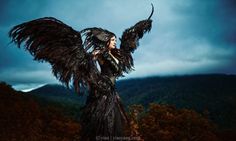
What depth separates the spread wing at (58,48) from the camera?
4.25m

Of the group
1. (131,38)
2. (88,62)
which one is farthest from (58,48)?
(131,38)

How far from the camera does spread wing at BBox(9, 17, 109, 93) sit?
425 cm

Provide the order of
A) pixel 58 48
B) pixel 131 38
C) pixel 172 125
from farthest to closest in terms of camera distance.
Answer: pixel 172 125
pixel 131 38
pixel 58 48

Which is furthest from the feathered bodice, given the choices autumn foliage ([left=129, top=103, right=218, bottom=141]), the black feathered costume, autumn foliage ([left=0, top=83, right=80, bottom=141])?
autumn foliage ([left=129, top=103, right=218, bottom=141])

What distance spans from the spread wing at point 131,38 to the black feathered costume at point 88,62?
18mm

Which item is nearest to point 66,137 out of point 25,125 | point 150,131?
point 25,125

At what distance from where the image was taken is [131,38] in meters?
5.71

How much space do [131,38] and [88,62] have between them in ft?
4.77

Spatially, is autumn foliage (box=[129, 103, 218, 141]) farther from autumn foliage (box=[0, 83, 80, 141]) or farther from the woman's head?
the woman's head

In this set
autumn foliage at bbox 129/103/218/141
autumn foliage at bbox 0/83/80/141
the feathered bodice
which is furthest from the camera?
autumn foliage at bbox 0/83/80/141

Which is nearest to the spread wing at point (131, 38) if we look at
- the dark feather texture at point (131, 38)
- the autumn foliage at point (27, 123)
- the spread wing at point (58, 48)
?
the dark feather texture at point (131, 38)

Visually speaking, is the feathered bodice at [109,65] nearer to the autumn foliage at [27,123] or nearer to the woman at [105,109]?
the woman at [105,109]

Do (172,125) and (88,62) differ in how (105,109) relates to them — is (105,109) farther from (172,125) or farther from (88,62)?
(172,125)

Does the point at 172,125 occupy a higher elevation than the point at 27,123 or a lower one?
lower
